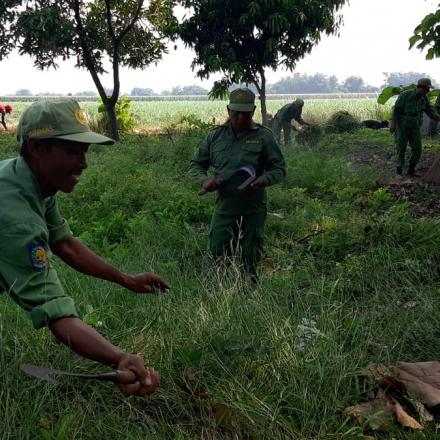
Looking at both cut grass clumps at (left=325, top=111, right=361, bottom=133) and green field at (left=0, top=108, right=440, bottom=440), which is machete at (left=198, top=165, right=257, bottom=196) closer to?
green field at (left=0, top=108, right=440, bottom=440)

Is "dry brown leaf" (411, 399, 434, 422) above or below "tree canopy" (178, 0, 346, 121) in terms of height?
below

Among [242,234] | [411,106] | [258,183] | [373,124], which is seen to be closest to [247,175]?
[258,183]

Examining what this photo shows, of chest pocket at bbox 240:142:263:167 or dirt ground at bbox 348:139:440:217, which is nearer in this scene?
chest pocket at bbox 240:142:263:167

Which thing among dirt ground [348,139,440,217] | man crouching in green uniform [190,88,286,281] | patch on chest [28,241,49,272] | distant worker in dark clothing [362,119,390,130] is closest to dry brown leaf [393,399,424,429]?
patch on chest [28,241,49,272]

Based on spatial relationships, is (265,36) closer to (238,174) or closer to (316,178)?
(316,178)

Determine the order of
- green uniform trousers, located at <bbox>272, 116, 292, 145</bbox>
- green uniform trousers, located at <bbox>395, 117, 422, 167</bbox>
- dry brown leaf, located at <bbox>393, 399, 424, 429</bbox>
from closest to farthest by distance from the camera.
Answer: dry brown leaf, located at <bbox>393, 399, 424, 429</bbox>, green uniform trousers, located at <bbox>395, 117, 422, 167</bbox>, green uniform trousers, located at <bbox>272, 116, 292, 145</bbox>

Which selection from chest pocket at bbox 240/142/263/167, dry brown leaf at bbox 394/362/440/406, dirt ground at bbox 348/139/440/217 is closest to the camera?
dry brown leaf at bbox 394/362/440/406

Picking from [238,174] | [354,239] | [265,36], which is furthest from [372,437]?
[265,36]

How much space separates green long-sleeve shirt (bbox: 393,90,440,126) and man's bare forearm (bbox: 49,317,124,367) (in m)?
8.74

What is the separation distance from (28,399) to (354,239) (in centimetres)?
343

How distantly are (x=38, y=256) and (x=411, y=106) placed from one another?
349 inches

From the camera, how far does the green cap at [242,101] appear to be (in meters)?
4.14

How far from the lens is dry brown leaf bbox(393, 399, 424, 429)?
2.17 metres

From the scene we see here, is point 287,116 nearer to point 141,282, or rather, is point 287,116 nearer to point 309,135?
point 309,135
